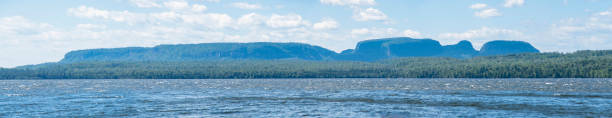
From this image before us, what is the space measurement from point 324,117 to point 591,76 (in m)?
175

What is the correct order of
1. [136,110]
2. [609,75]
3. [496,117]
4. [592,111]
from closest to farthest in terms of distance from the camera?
[496,117] → [592,111] → [136,110] → [609,75]

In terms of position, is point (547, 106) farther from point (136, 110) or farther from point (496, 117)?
point (136, 110)

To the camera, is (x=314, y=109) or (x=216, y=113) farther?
(x=314, y=109)

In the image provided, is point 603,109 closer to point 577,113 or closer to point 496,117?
point 577,113

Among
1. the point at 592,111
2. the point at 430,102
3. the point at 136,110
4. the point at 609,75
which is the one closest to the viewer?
the point at 592,111

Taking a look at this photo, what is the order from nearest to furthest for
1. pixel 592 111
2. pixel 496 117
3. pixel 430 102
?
1. pixel 496 117
2. pixel 592 111
3. pixel 430 102

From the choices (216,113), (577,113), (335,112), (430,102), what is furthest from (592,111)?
(216,113)

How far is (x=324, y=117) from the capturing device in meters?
48.2

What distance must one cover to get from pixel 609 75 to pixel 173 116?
178 meters

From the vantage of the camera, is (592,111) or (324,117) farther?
(592,111)

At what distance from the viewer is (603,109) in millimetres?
53250

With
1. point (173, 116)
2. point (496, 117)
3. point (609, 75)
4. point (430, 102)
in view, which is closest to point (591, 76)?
point (609, 75)

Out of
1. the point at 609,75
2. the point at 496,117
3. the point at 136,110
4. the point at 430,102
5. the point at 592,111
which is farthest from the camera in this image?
the point at 609,75

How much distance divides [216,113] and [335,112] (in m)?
10.2
